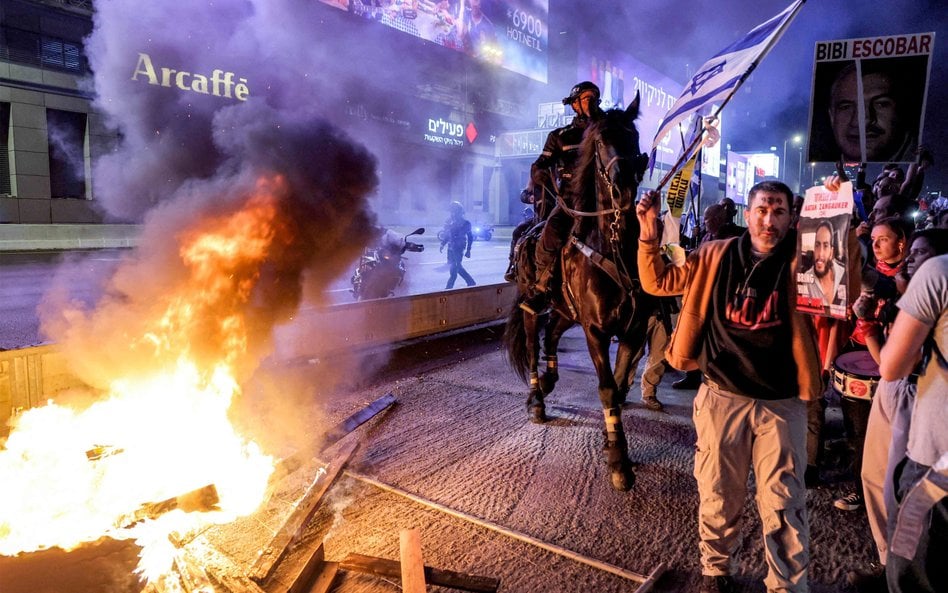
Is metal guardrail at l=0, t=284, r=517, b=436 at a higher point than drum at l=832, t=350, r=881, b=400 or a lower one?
lower

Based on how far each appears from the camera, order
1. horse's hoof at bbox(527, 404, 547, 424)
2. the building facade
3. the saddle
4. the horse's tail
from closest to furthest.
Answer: horse's hoof at bbox(527, 404, 547, 424), the saddle, the horse's tail, the building facade

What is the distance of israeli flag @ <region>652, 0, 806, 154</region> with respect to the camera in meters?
3.22

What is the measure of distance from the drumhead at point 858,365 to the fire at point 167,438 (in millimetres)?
4055

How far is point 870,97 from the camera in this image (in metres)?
4.78

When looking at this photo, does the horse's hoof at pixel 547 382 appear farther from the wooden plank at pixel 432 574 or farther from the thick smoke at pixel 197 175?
the wooden plank at pixel 432 574

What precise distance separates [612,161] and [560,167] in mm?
1425

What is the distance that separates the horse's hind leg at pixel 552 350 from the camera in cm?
626

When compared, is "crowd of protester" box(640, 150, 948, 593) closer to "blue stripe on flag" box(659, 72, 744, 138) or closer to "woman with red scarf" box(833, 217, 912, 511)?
"woman with red scarf" box(833, 217, 912, 511)

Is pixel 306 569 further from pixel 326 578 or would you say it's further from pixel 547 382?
pixel 547 382

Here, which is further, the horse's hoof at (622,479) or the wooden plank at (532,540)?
the horse's hoof at (622,479)

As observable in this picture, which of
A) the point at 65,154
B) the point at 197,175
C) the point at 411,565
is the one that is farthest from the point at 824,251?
the point at 65,154

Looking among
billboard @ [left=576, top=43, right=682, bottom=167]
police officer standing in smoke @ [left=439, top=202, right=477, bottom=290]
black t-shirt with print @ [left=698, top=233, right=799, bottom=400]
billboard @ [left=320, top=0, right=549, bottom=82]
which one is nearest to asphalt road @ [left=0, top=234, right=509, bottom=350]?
police officer standing in smoke @ [left=439, top=202, right=477, bottom=290]

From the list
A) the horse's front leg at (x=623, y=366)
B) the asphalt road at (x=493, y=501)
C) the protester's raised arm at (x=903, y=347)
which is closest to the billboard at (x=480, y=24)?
the asphalt road at (x=493, y=501)

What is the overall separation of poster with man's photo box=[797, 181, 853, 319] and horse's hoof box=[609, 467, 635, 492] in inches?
84.3
